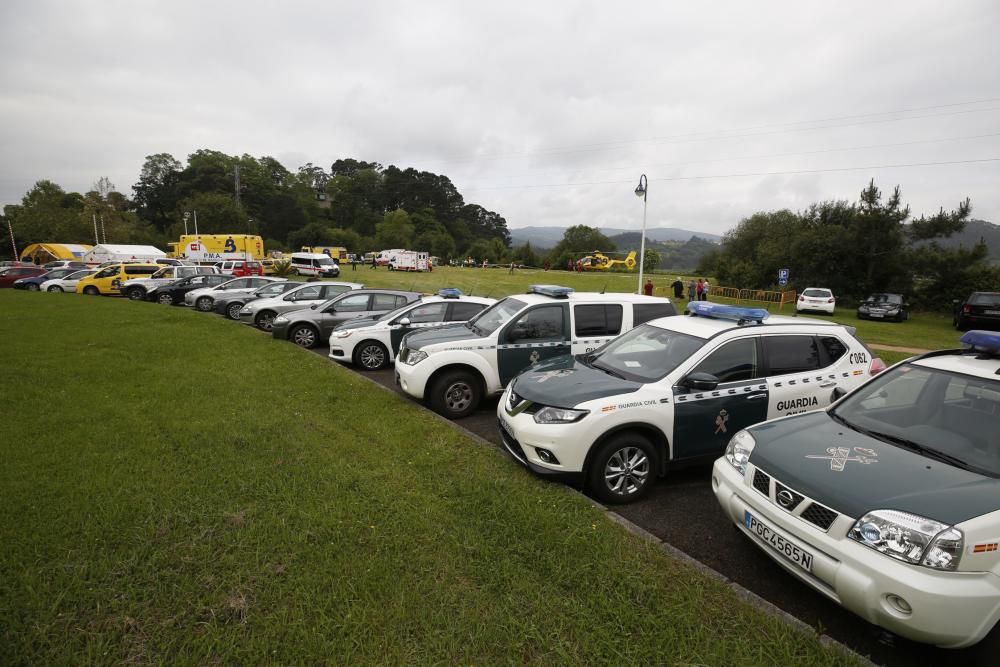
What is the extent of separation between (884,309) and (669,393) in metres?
27.3

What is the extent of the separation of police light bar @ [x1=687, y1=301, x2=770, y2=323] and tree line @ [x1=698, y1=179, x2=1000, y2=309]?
106 ft

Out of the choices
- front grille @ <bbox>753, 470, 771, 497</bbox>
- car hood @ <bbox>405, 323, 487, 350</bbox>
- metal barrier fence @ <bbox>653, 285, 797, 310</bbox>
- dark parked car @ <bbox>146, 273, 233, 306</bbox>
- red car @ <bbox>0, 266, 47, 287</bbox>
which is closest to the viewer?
front grille @ <bbox>753, 470, 771, 497</bbox>

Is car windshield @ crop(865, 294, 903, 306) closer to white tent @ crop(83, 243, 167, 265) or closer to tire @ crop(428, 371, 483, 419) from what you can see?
tire @ crop(428, 371, 483, 419)

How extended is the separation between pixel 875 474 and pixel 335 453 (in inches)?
178

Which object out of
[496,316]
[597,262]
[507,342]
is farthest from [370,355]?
[597,262]

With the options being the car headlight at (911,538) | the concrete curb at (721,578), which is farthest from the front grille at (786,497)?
the concrete curb at (721,578)

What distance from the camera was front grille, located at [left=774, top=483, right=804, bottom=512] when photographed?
3015 millimetres

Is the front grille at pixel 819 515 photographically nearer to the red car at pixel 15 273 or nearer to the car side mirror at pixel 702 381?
the car side mirror at pixel 702 381

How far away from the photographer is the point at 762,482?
330 cm

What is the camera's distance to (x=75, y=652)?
2438 mm

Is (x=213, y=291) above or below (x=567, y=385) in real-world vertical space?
above

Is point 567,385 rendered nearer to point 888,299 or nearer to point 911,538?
point 911,538

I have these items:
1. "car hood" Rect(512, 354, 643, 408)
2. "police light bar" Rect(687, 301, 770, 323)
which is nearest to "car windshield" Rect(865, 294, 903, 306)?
"police light bar" Rect(687, 301, 770, 323)

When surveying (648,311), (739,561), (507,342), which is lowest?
(739,561)
